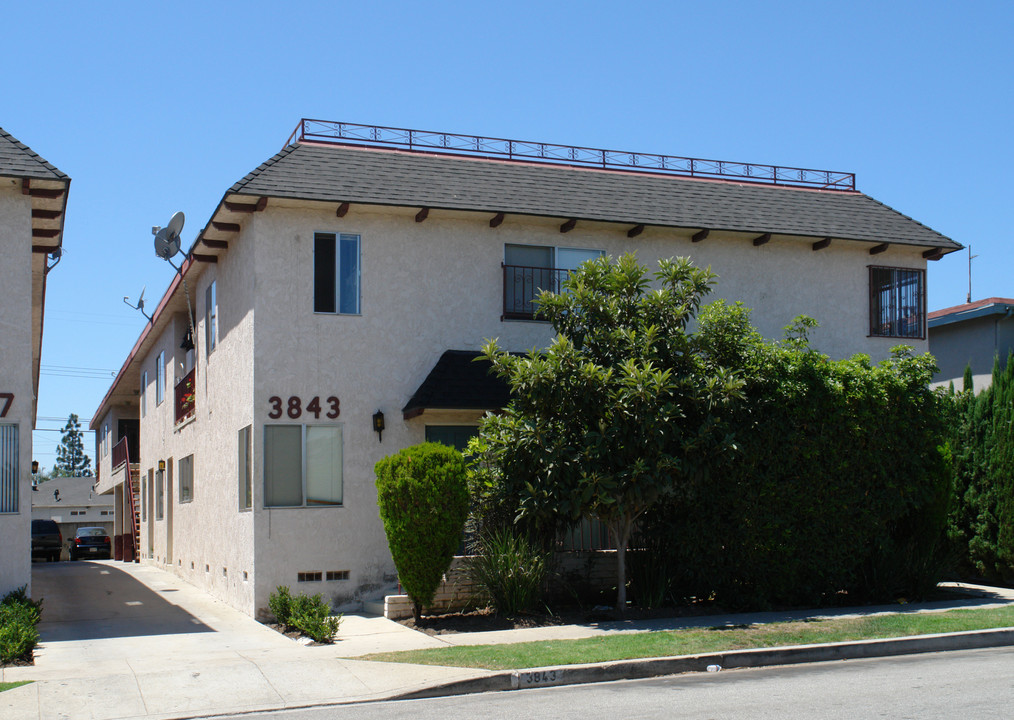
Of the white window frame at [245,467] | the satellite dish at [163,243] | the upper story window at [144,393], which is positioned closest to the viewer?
the white window frame at [245,467]

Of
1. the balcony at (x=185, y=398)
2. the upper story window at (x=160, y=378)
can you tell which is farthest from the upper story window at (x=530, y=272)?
the upper story window at (x=160, y=378)

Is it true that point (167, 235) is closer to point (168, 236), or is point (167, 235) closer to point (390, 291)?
point (168, 236)

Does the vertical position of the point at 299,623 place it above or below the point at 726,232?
below

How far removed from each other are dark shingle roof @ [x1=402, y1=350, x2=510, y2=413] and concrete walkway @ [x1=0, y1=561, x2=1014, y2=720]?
3161mm

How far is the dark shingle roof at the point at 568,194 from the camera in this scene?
15.2m

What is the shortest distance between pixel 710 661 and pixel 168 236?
12061 mm

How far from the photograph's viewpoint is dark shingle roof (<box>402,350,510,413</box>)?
47.9 ft

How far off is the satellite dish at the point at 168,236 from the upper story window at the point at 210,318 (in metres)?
0.96

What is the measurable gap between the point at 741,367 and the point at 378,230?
584 cm

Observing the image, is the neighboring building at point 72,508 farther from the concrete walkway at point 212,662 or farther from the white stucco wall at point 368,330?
the white stucco wall at point 368,330

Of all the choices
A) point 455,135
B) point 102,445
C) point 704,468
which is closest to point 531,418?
point 704,468

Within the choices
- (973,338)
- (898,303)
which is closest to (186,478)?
(898,303)

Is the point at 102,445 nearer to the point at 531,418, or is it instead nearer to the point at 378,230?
the point at 378,230

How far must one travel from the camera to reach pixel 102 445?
4394cm
